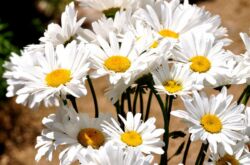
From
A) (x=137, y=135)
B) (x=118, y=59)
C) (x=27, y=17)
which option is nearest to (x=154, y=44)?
(x=118, y=59)

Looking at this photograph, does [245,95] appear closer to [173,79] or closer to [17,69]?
[173,79]

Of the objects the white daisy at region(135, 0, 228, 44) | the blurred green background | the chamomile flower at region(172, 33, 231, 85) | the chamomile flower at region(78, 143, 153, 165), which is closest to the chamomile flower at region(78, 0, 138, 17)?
the white daisy at region(135, 0, 228, 44)

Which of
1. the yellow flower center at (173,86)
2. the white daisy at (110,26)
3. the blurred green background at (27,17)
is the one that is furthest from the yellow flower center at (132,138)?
the blurred green background at (27,17)

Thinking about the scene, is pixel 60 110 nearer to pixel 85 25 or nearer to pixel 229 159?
pixel 229 159

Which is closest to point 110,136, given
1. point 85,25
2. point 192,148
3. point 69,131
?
point 69,131

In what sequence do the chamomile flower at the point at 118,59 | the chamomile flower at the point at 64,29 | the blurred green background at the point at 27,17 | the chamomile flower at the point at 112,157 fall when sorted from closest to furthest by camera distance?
the chamomile flower at the point at 112,157 < the chamomile flower at the point at 118,59 < the chamomile flower at the point at 64,29 < the blurred green background at the point at 27,17

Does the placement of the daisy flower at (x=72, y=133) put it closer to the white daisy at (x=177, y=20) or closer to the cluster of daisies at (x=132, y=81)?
A: the cluster of daisies at (x=132, y=81)
